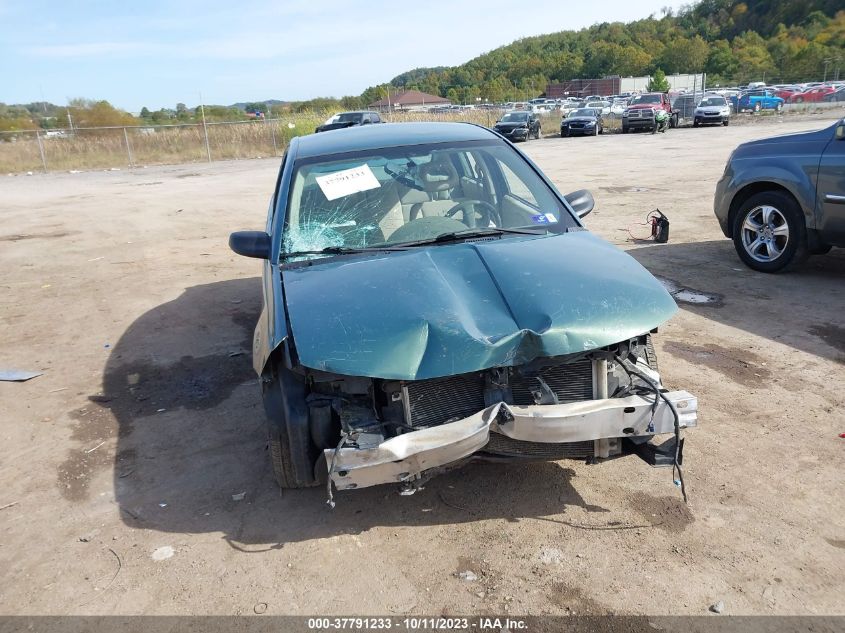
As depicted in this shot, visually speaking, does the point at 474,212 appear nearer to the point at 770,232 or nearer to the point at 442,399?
the point at 442,399

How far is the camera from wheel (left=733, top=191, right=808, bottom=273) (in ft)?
21.5

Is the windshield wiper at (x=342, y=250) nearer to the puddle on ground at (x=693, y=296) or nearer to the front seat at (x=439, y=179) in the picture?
the front seat at (x=439, y=179)

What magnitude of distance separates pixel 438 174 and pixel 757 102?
4692 cm

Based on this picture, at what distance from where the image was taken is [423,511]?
3273mm

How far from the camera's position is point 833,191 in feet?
19.9

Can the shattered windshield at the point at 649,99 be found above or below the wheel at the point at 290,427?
above

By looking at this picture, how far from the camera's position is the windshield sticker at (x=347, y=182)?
4.09 m

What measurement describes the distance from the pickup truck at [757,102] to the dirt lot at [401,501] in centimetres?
4287

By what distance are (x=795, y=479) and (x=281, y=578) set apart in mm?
2610

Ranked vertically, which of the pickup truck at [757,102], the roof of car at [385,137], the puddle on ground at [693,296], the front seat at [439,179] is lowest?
the puddle on ground at [693,296]

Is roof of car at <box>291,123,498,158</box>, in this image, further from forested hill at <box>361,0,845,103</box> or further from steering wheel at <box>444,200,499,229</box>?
forested hill at <box>361,0,845,103</box>

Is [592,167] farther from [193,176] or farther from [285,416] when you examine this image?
[285,416]

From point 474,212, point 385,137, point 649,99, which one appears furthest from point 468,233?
point 649,99

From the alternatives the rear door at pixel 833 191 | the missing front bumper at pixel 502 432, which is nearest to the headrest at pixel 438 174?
the missing front bumper at pixel 502 432
